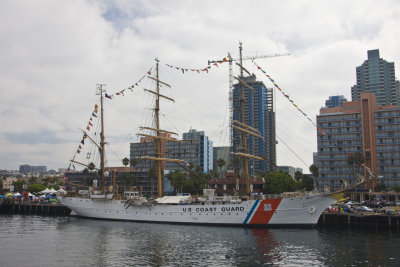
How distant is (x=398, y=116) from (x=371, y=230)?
58553 millimetres

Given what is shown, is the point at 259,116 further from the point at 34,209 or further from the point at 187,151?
the point at 34,209

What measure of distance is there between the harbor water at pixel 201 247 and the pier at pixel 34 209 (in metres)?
28.4

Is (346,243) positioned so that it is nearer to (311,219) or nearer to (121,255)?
(311,219)

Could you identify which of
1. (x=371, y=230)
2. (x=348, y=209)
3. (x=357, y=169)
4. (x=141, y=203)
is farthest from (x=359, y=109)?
(x=141, y=203)

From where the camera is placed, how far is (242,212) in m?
41.0

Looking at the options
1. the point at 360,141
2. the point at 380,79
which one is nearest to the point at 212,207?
the point at 360,141

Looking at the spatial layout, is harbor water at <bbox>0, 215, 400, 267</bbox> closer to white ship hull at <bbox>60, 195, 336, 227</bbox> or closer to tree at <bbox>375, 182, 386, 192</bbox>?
white ship hull at <bbox>60, 195, 336, 227</bbox>

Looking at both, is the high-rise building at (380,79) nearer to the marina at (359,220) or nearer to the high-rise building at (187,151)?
the high-rise building at (187,151)

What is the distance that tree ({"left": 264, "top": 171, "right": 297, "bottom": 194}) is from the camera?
282 ft

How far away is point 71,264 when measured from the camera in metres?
22.9

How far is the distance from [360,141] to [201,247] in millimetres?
74549

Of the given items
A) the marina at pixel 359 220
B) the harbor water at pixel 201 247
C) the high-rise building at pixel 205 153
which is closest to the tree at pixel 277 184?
the marina at pixel 359 220

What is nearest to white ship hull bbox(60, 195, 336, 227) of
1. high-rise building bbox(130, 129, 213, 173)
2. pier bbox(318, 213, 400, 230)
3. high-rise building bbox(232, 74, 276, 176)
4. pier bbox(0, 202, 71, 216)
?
pier bbox(318, 213, 400, 230)

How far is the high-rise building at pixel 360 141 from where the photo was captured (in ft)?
282
